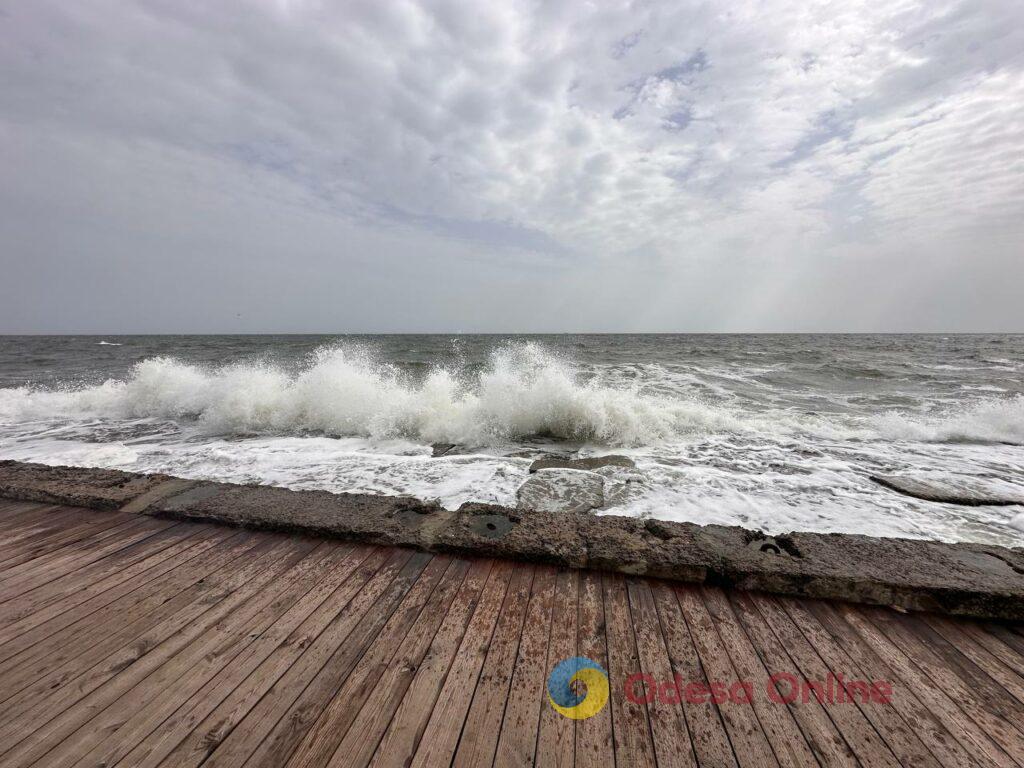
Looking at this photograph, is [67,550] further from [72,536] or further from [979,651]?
[979,651]

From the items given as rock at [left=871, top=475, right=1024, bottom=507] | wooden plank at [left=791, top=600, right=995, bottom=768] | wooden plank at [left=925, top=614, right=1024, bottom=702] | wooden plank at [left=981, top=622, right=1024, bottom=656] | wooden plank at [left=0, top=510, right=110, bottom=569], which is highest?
wooden plank at [left=791, top=600, right=995, bottom=768]

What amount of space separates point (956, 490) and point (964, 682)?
166 inches

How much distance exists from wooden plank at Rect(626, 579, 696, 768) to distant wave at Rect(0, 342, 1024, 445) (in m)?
4.77

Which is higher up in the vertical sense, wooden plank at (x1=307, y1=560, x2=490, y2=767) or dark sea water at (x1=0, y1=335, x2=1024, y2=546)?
wooden plank at (x1=307, y1=560, x2=490, y2=767)

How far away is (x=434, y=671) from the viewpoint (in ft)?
5.69

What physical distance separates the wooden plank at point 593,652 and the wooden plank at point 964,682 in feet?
4.49

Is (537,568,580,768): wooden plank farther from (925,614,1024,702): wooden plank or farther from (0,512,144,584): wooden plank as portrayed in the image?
(0,512,144,584): wooden plank

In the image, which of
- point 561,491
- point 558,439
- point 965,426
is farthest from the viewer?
point 965,426

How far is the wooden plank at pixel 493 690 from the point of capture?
1.41 metres

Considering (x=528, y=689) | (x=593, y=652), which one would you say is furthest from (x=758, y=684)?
(x=528, y=689)

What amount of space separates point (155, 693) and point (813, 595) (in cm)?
312

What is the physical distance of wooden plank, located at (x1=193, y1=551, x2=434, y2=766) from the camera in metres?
1.42

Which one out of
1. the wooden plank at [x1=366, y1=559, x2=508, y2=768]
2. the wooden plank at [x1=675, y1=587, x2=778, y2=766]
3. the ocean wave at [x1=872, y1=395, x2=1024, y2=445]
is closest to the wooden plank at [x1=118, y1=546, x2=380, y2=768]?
the wooden plank at [x1=366, y1=559, x2=508, y2=768]

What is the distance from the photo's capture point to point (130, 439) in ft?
22.6
